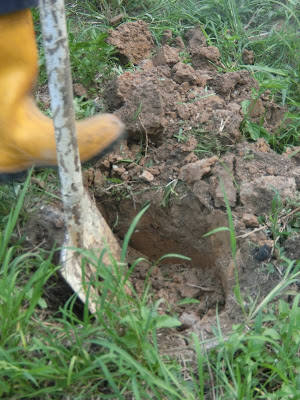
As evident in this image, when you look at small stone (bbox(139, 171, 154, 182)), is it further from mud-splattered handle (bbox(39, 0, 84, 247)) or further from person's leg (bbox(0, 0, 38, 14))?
person's leg (bbox(0, 0, 38, 14))

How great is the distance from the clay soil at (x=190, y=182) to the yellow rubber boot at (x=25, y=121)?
0.68 feet

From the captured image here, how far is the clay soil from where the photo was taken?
7.06 feet

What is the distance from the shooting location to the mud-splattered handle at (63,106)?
1.62 metres

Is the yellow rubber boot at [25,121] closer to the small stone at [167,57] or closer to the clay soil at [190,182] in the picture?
the clay soil at [190,182]

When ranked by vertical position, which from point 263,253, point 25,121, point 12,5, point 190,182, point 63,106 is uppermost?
point 12,5

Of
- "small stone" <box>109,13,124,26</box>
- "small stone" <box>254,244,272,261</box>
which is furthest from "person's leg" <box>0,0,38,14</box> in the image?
"small stone" <box>254,244,272,261</box>

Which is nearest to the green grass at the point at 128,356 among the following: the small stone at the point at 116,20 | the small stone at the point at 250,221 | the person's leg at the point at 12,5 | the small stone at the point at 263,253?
the small stone at the point at 263,253

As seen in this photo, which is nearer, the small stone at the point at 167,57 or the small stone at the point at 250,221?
the small stone at the point at 250,221

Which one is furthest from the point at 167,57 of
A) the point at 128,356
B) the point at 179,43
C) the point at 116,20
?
the point at 128,356

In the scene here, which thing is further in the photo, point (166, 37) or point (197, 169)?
point (166, 37)

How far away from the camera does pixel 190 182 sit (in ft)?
7.66

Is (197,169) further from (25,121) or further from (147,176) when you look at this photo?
(25,121)

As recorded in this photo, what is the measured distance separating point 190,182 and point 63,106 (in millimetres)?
753

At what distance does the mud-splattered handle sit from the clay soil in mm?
208
